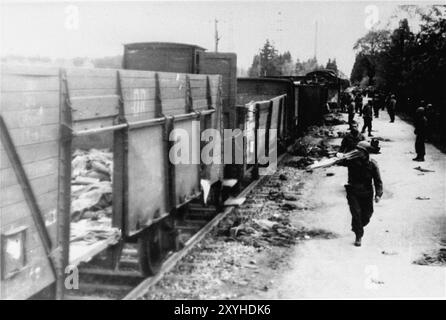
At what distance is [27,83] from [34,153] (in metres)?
0.52

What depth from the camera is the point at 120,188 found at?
17.1 feet

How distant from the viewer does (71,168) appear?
14.6 ft

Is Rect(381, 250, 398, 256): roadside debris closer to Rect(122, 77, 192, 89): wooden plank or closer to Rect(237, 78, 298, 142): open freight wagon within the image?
Rect(122, 77, 192, 89): wooden plank

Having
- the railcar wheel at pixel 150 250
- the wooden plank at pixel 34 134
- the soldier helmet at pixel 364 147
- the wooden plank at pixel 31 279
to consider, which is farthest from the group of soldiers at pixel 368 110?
the wooden plank at pixel 31 279

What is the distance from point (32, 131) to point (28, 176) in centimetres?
33

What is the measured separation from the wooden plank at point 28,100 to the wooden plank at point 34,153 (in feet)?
0.92

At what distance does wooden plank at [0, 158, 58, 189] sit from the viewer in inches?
139

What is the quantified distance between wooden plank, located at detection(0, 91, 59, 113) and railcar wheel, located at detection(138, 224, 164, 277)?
246cm

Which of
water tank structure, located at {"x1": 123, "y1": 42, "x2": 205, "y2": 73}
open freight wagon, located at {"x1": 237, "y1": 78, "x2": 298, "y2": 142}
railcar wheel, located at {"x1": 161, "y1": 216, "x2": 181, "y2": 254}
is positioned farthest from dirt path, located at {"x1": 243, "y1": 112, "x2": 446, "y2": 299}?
open freight wagon, located at {"x1": 237, "y1": 78, "x2": 298, "y2": 142}

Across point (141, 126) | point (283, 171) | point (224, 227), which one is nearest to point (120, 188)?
point (141, 126)

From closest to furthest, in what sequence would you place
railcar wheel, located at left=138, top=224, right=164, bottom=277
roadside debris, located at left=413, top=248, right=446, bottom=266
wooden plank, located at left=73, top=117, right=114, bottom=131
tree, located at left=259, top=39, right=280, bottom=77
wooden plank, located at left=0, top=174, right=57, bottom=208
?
wooden plank, located at left=0, top=174, right=57, bottom=208
wooden plank, located at left=73, top=117, right=114, bottom=131
railcar wheel, located at left=138, top=224, right=164, bottom=277
roadside debris, located at left=413, top=248, right=446, bottom=266
tree, located at left=259, top=39, right=280, bottom=77

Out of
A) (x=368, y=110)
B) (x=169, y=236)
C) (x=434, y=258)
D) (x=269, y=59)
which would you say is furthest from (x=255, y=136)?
(x=269, y=59)

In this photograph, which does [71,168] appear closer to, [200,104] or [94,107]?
[94,107]
